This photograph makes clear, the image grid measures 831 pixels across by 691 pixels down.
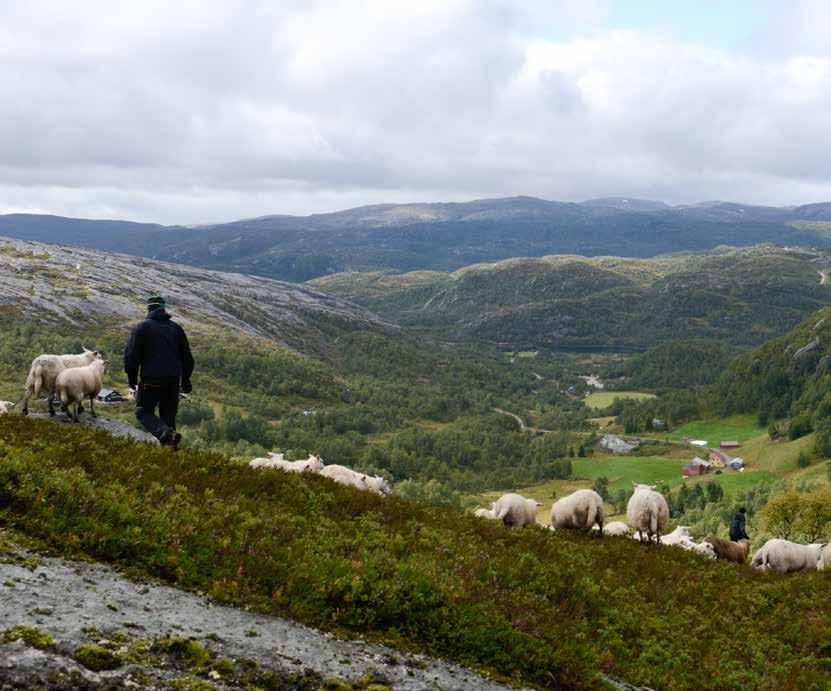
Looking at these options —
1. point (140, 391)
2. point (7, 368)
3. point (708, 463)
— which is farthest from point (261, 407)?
point (140, 391)

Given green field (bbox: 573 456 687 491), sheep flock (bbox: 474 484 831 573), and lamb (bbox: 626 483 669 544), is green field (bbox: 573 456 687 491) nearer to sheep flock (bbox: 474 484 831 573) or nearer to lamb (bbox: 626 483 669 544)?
sheep flock (bbox: 474 484 831 573)

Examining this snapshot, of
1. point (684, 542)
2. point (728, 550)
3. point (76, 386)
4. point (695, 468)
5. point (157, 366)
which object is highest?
point (157, 366)

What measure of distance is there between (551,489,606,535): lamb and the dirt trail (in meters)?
13.5

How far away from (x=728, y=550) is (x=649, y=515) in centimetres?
532

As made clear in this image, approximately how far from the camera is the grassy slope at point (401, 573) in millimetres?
10203

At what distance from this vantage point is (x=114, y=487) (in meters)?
11.7

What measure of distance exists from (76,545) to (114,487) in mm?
1858

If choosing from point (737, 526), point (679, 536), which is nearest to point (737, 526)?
point (737, 526)

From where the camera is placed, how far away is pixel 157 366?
16672 mm

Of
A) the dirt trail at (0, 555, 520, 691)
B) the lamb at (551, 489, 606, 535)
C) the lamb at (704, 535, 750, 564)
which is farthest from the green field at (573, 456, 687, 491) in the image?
the dirt trail at (0, 555, 520, 691)

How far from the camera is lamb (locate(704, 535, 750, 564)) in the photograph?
80.8 feet

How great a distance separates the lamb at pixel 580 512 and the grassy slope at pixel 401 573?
13.6 feet

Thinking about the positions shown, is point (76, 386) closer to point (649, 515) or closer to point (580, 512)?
point (580, 512)

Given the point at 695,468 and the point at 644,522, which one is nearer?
the point at 644,522
